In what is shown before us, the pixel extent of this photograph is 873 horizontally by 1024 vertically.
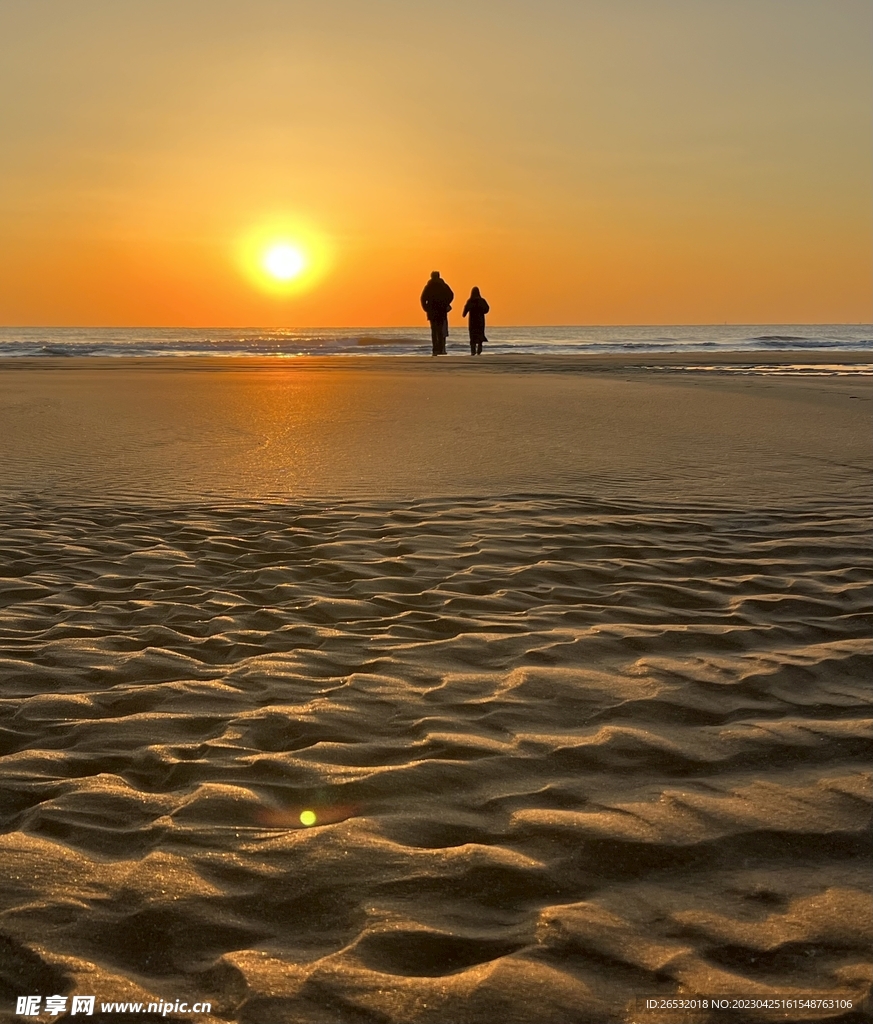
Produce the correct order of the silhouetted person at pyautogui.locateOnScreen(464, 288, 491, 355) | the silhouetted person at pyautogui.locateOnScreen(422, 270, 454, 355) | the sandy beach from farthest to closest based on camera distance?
1. the silhouetted person at pyautogui.locateOnScreen(464, 288, 491, 355)
2. the silhouetted person at pyautogui.locateOnScreen(422, 270, 454, 355)
3. the sandy beach

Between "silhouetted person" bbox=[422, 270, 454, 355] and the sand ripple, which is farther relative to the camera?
"silhouetted person" bbox=[422, 270, 454, 355]

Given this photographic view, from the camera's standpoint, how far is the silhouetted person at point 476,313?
1029 inches

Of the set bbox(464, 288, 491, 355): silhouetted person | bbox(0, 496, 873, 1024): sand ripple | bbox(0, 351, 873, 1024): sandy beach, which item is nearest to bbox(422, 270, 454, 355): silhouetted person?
bbox(464, 288, 491, 355): silhouetted person

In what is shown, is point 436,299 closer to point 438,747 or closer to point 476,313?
point 476,313

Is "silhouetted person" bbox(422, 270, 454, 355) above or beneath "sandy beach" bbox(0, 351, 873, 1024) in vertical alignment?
above

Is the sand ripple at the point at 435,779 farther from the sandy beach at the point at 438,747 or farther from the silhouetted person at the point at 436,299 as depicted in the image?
the silhouetted person at the point at 436,299

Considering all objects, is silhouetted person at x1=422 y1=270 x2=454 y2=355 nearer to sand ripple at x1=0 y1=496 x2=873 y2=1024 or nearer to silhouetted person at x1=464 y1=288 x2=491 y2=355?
silhouetted person at x1=464 y1=288 x2=491 y2=355

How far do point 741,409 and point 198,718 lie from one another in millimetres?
8992

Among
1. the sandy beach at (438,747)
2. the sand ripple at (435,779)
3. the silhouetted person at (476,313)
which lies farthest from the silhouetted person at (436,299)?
the sand ripple at (435,779)

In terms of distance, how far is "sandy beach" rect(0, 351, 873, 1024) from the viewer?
2006mm

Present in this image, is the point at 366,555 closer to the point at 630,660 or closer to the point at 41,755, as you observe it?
the point at 630,660

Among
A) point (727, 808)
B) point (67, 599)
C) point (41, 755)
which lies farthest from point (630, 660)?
point (67, 599)

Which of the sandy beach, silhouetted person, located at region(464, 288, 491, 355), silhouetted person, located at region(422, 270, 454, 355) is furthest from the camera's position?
silhouetted person, located at region(464, 288, 491, 355)

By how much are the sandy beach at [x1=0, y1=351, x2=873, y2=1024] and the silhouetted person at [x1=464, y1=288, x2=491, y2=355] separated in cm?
1998
